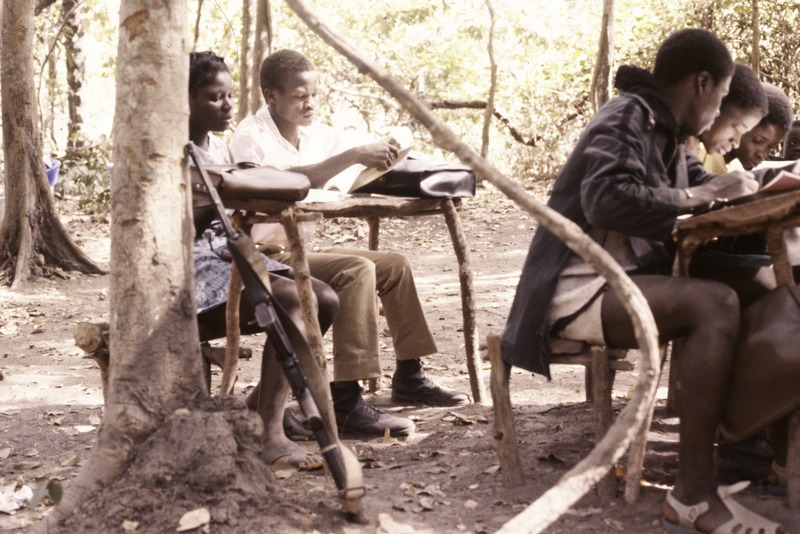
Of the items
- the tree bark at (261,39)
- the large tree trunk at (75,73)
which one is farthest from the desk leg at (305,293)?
the large tree trunk at (75,73)

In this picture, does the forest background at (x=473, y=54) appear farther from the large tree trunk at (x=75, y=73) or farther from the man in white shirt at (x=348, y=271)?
the man in white shirt at (x=348, y=271)

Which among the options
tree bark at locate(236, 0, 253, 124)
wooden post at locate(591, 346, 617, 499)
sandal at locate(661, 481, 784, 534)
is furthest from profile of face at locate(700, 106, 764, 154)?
tree bark at locate(236, 0, 253, 124)

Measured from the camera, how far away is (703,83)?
3215 mm

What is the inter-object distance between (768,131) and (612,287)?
7.40ft

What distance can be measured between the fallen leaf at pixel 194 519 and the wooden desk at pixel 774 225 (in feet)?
5.71

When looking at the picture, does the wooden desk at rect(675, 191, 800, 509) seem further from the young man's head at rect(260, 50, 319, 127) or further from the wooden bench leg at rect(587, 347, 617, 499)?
the young man's head at rect(260, 50, 319, 127)

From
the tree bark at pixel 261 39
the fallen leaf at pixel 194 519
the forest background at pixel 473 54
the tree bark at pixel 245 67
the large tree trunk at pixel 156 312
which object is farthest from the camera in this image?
the forest background at pixel 473 54

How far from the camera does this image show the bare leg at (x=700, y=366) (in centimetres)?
292

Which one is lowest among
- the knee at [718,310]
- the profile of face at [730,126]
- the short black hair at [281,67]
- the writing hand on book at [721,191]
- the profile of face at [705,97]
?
the knee at [718,310]

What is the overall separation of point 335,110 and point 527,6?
13.3 feet

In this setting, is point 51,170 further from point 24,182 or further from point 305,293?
point 305,293

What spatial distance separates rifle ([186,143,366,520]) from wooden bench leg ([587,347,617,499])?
872 millimetres

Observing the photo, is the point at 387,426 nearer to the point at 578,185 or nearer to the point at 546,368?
the point at 546,368

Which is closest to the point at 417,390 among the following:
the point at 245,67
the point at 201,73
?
the point at 201,73
